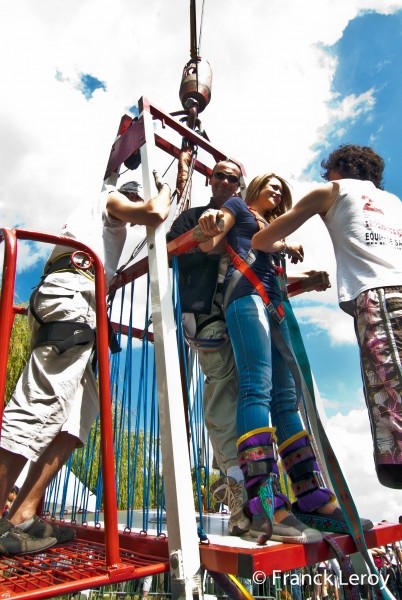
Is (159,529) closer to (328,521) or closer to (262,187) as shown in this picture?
(328,521)

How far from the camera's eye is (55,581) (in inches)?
57.0

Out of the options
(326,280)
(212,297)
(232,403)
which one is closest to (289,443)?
(232,403)

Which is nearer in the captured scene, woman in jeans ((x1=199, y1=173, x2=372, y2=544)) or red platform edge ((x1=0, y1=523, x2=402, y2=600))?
red platform edge ((x1=0, y1=523, x2=402, y2=600))

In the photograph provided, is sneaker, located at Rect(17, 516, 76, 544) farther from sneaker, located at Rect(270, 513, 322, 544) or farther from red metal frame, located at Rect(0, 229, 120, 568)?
sneaker, located at Rect(270, 513, 322, 544)

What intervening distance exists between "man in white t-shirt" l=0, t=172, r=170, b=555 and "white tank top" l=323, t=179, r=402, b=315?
32.2 inches

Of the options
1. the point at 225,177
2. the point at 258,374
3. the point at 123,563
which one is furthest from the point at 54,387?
the point at 225,177

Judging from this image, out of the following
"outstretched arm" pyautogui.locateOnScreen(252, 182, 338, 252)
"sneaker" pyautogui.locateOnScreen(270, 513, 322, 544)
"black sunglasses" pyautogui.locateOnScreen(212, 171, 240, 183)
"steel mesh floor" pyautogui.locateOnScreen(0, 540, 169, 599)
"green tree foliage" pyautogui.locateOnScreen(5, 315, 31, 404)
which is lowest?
"steel mesh floor" pyautogui.locateOnScreen(0, 540, 169, 599)

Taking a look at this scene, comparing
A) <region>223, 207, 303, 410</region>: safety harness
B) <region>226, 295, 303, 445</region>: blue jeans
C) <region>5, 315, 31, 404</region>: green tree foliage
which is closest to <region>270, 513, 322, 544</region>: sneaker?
<region>226, 295, 303, 445</region>: blue jeans

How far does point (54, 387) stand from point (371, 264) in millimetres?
1351

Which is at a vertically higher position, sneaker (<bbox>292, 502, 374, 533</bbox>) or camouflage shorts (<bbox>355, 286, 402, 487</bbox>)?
camouflage shorts (<bbox>355, 286, 402, 487</bbox>)

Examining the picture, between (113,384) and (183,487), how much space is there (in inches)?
57.5

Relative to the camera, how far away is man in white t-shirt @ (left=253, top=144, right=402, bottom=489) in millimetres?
1666

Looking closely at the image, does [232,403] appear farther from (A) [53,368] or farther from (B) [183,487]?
(A) [53,368]

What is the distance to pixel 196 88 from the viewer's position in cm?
442
